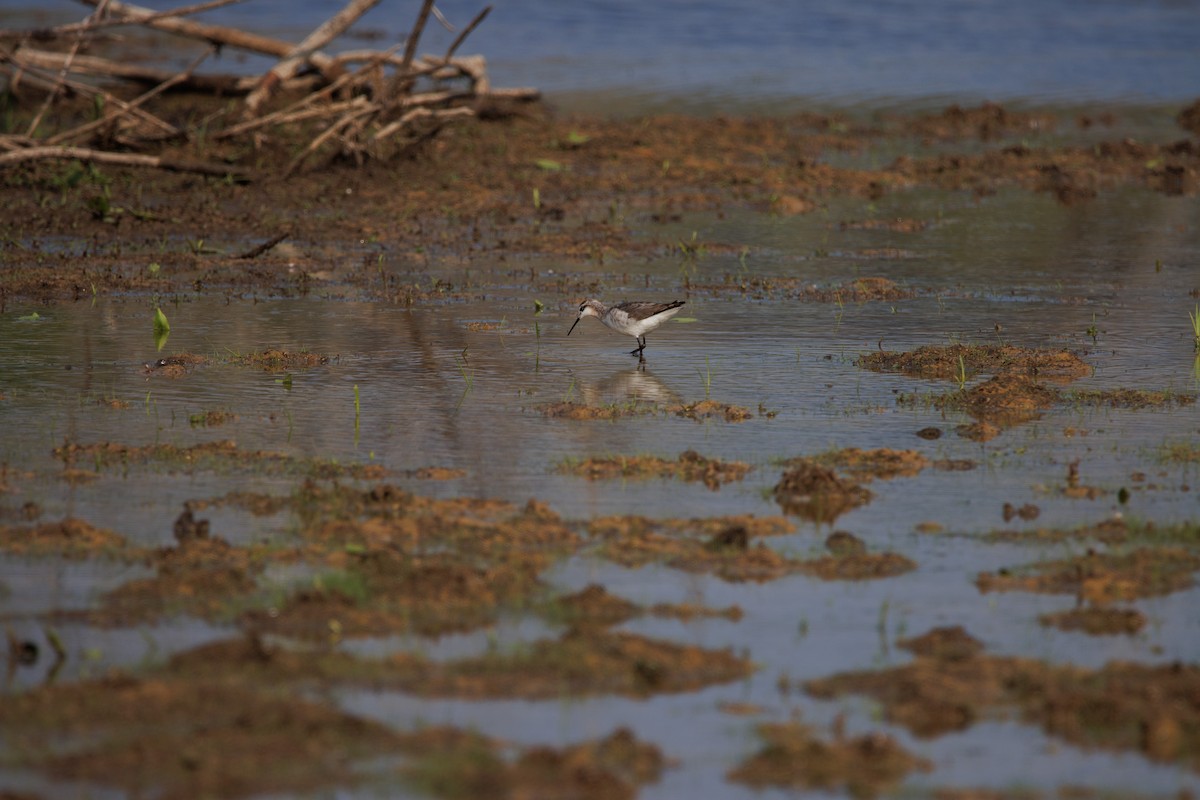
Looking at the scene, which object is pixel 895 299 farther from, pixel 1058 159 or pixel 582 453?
pixel 1058 159

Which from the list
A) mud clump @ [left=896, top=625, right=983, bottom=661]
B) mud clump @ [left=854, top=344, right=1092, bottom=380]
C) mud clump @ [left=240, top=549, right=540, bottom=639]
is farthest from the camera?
mud clump @ [left=854, top=344, right=1092, bottom=380]

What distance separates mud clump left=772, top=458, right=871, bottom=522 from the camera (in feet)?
25.3

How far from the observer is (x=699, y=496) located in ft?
25.8

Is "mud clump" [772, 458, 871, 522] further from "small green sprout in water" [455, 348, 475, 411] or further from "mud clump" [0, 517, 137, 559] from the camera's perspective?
"mud clump" [0, 517, 137, 559]

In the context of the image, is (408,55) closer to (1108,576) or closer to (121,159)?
(121,159)

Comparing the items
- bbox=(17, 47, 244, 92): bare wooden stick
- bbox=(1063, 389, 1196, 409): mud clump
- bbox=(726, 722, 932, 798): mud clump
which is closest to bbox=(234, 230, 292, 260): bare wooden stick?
bbox=(17, 47, 244, 92): bare wooden stick

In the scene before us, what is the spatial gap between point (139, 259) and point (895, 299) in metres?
6.40

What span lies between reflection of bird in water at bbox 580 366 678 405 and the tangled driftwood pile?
579 cm

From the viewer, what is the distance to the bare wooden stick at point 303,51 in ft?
57.5

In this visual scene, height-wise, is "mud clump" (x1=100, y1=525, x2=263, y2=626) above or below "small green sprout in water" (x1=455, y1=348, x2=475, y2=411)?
below

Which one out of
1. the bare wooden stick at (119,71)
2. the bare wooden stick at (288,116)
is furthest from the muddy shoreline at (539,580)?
the bare wooden stick at (119,71)

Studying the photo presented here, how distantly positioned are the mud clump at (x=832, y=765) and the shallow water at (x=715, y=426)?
0.27 feet

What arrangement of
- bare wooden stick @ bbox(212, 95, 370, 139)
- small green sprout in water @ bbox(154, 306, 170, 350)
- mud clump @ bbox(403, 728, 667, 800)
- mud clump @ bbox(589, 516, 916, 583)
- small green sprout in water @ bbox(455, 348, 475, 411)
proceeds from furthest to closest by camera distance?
bare wooden stick @ bbox(212, 95, 370, 139)
small green sprout in water @ bbox(154, 306, 170, 350)
small green sprout in water @ bbox(455, 348, 475, 411)
mud clump @ bbox(589, 516, 916, 583)
mud clump @ bbox(403, 728, 667, 800)

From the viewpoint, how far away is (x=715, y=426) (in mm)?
9242
